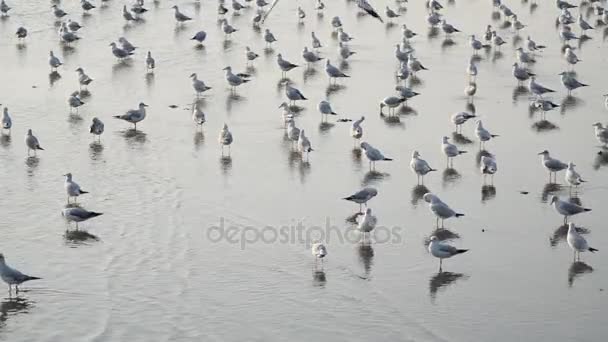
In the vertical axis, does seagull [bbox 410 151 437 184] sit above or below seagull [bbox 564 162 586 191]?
above

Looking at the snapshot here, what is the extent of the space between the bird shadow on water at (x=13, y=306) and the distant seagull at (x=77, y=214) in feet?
10.1

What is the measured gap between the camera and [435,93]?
2933cm

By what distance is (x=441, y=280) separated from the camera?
1683cm

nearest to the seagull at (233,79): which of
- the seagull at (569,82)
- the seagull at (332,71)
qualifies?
the seagull at (332,71)

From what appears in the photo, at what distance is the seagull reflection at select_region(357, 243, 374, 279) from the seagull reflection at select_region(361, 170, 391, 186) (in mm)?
3565

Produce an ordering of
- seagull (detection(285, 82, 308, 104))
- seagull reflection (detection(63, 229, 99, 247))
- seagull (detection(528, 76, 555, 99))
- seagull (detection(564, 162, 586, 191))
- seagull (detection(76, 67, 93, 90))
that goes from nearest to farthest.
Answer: seagull reflection (detection(63, 229, 99, 247))
seagull (detection(564, 162, 586, 191))
seagull (detection(285, 82, 308, 104))
seagull (detection(528, 76, 555, 99))
seagull (detection(76, 67, 93, 90))

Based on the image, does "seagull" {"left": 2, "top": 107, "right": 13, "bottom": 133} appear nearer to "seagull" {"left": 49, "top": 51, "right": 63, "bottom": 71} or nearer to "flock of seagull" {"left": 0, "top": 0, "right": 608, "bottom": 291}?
"flock of seagull" {"left": 0, "top": 0, "right": 608, "bottom": 291}

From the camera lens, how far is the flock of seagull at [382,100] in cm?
1909

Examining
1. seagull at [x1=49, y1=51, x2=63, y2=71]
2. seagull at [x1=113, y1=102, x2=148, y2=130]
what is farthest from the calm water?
seagull at [x1=49, y1=51, x2=63, y2=71]

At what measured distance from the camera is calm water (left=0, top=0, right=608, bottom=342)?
1552 centimetres

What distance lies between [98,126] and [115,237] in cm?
650

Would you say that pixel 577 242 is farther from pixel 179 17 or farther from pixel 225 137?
pixel 179 17

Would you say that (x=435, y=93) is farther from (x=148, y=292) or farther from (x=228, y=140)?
(x=148, y=292)

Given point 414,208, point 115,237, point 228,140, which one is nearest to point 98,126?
point 228,140
